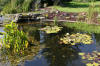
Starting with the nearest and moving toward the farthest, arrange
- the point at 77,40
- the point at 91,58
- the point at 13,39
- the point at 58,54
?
the point at 91,58 → the point at 58,54 → the point at 13,39 → the point at 77,40

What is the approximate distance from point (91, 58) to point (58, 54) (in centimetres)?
124

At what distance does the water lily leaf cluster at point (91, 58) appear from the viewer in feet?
15.9

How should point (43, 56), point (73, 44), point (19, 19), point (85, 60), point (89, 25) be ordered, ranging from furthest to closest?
1. point (19, 19)
2. point (89, 25)
3. point (73, 44)
4. point (43, 56)
5. point (85, 60)

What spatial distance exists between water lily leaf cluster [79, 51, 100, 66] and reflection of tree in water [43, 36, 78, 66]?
1.07 feet

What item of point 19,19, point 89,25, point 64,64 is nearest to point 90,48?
point 64,64

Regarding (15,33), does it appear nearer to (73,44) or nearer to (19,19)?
(73,44)

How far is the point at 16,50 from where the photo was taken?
19.2ft

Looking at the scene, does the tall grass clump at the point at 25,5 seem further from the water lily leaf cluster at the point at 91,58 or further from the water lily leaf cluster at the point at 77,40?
the water lily leaf cluster at the point at 91,58

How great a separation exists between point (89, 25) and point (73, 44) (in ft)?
12.4

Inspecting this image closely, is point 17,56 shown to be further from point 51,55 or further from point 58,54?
point 58,54

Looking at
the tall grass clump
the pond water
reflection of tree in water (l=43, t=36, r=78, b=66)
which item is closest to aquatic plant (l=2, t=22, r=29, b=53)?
the pond water

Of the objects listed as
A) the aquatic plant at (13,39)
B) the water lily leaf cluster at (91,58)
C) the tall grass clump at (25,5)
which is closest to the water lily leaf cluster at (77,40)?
the water lily leaf cluster at (91,58)

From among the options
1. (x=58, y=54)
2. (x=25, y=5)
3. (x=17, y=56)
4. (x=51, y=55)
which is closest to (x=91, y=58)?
(x=58, y=54)

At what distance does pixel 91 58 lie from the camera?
5199 mm
